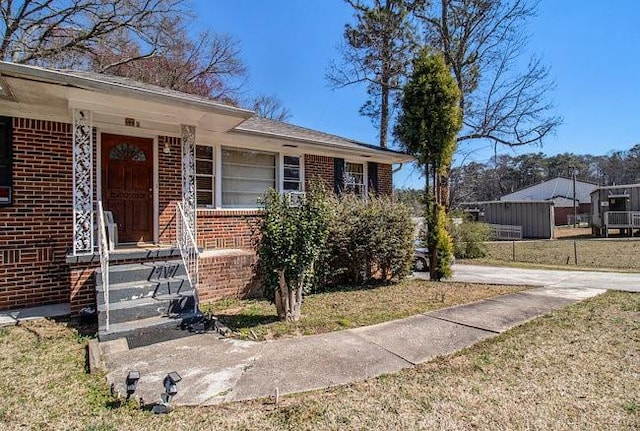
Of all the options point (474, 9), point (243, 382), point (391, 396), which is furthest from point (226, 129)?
point (474, 9)

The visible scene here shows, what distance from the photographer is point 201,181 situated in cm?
859

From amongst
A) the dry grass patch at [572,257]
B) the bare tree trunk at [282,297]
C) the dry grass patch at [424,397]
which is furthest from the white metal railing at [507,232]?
the bare tree trunk at [282,297]

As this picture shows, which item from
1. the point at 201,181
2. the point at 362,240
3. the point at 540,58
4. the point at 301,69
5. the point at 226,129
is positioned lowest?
the point at 362,240

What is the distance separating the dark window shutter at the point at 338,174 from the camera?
1081cm

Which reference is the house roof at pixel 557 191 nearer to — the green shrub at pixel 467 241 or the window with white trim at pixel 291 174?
the green shrub at pixel 467 241

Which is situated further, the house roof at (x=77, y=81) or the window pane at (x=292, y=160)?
the window pane at (x=292, y=160)

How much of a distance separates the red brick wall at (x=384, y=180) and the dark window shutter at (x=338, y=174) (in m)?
1.71

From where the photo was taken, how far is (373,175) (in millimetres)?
11898

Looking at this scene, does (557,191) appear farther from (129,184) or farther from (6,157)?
(6,157)

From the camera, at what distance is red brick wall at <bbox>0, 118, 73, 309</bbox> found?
6238 mm

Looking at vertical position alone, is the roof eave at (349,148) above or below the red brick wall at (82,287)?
above

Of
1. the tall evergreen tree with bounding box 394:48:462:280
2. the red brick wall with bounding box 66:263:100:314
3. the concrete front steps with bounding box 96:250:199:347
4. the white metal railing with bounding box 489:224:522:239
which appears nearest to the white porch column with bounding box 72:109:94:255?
the red brick wall with bounding box 66:263:100:314

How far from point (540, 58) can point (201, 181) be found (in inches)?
720

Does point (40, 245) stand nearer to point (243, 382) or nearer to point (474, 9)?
point (243, 382)
